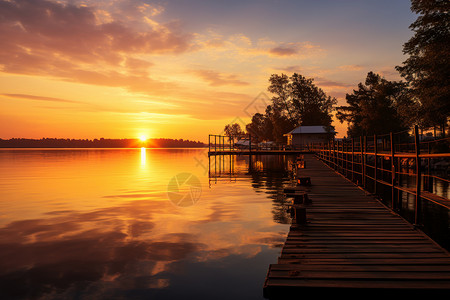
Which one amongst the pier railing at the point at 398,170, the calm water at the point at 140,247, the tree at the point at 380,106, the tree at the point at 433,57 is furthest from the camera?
the tree at the point at 380,106

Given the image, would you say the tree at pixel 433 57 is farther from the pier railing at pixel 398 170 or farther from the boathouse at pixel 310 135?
the boathouse at pixel 310 135

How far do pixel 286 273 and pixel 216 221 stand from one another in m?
9.21

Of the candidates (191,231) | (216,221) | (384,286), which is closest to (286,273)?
(384,286)

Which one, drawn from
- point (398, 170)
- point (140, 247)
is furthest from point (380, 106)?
point (140, 247)

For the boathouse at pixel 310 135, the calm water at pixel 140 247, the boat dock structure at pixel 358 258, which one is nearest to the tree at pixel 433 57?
the calm water at pixel 140 247

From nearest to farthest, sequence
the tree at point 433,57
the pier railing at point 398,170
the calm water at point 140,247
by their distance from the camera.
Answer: the calm water at point 140,247 < the pier railing at point 398,170 < the tree at point 433,57

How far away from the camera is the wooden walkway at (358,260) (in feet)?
15.5

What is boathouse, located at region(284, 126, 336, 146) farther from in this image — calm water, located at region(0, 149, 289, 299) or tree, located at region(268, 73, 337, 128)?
calm water, located at region(0, 149, 289, 299)

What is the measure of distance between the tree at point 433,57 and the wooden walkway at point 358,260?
2551 centimetres

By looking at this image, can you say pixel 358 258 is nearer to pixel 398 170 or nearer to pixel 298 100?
pixel 398 170

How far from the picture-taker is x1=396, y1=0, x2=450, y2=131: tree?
28.6 meters

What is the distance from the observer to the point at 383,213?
968 centimetres

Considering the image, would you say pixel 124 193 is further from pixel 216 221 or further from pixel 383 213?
pixel 383 213

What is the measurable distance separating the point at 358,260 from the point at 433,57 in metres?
29.9
